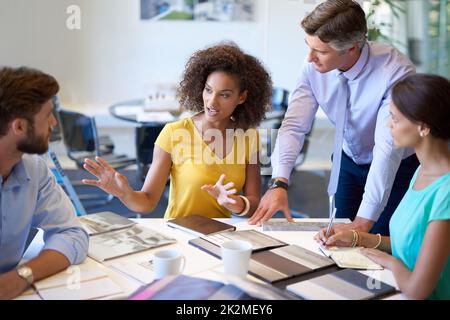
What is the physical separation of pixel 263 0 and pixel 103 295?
4925 mm

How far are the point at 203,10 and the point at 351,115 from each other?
386 centimetres

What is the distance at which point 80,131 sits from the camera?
4000 mm

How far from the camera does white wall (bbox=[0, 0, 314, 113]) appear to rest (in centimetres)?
550

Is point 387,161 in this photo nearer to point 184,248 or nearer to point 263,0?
point 184,248

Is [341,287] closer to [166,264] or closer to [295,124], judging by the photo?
[166,264]

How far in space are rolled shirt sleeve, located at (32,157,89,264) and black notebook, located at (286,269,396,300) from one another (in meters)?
0.63

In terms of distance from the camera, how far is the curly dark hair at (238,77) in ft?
7.23

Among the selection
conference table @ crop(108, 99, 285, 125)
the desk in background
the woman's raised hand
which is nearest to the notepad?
the woman's raised hand

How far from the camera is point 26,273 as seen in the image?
1.37 metres

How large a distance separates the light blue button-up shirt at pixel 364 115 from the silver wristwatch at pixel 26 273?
111 centimetres

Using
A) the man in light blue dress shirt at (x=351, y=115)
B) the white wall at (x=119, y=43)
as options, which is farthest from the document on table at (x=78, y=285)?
the white wall at (x=119, y=43)

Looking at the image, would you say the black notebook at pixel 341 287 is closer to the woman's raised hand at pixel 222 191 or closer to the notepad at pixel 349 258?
the notepad at pixel 349 258

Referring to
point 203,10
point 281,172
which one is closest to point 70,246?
point 281,172

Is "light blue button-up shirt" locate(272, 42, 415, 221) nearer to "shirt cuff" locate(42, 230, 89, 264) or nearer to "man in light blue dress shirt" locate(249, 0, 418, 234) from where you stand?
"man in light blue dress shirt" locate(249, 0, 418, 234)
